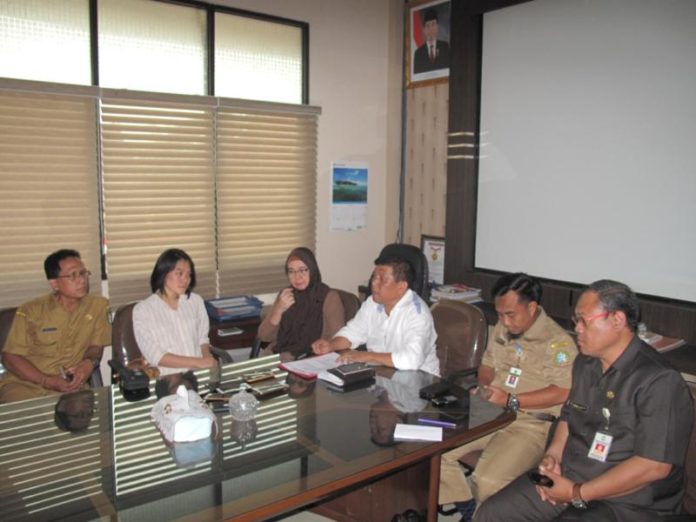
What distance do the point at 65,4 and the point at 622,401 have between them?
12.1 feet

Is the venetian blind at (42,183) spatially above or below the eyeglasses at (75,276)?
above

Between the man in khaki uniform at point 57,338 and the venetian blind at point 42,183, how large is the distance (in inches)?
19.5

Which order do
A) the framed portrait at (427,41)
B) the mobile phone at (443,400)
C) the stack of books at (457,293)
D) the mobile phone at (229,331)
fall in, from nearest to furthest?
the mobile phone at (443,400), the mobile phone at (229,331), the stack of books at (457,293), the framed portrait at (427,41)

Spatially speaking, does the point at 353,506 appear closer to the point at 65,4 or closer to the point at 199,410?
the point at 199,410

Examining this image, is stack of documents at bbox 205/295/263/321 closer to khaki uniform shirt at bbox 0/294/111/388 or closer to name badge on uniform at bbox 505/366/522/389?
khaki uniform shirt at bbox 0/294/111/388

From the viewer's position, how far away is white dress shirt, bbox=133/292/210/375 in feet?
10.3

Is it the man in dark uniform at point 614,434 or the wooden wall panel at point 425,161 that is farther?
the wooden wall panel at point 425,161

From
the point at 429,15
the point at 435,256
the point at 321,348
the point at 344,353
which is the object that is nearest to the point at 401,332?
the point at 344,353

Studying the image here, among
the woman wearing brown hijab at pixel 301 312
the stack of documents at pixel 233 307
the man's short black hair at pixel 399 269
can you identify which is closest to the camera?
the man's short black hair at pixel 399 269

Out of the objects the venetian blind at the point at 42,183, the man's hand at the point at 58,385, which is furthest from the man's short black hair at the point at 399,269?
the venetian blind at the point at 42,183

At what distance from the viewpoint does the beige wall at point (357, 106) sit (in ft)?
15.7

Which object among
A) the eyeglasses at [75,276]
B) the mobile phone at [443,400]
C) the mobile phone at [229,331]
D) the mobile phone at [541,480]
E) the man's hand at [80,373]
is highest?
the eyeglasses at [75,276]

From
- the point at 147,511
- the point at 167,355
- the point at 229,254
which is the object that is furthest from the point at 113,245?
the point at 147,511

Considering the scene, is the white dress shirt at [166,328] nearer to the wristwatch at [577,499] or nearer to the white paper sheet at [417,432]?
the white paper sheet at [417,432]
